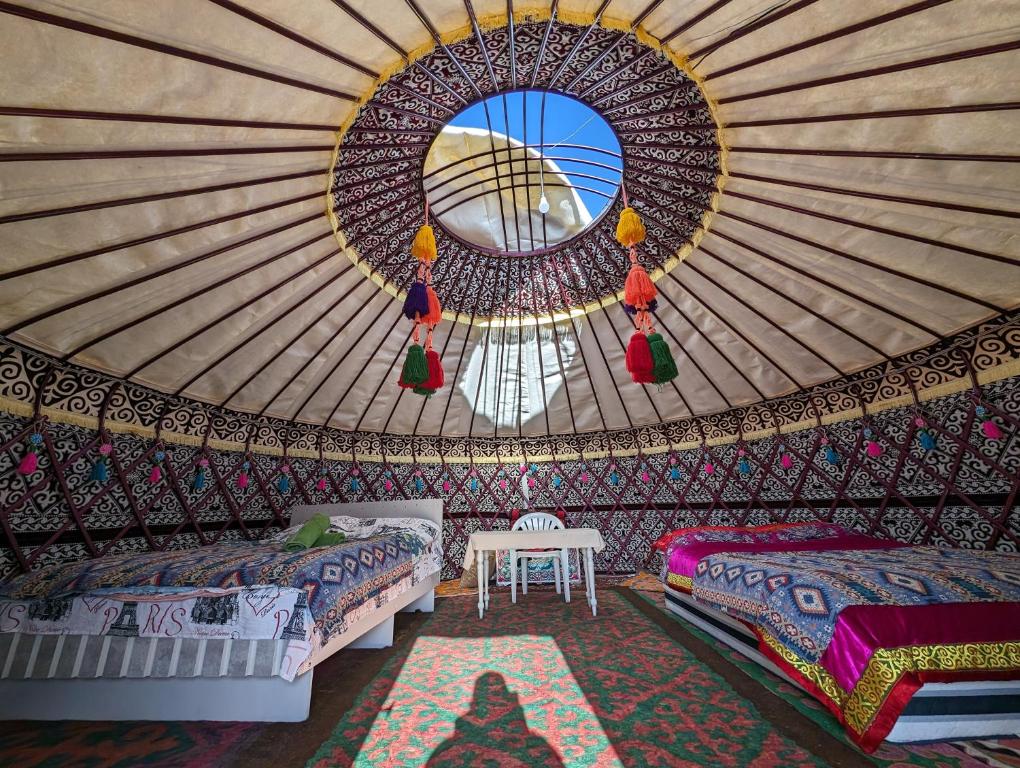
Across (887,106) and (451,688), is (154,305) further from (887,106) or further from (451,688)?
(887,106)

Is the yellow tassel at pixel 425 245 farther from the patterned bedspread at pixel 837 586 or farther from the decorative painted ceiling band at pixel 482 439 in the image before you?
the patterned bedspread at pixel 837 586

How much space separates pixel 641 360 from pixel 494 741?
2267mm

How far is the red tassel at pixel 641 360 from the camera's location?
2.93 m

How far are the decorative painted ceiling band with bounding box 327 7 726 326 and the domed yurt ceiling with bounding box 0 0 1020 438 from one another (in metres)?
0.02

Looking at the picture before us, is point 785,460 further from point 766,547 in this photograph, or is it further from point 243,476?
point 243,476

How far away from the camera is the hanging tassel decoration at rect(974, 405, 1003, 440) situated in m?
2.98

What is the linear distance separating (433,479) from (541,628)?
9.50 feet

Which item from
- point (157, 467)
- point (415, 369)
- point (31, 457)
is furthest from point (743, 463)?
point (31, 457)

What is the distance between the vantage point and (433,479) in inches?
221

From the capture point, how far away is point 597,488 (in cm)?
563

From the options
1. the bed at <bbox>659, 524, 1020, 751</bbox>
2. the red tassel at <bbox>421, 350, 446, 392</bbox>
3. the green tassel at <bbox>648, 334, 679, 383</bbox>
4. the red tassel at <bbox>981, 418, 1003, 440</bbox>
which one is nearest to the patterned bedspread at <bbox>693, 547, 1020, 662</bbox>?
the bed at <bbox>659, 524, 1020, 751</bbox>

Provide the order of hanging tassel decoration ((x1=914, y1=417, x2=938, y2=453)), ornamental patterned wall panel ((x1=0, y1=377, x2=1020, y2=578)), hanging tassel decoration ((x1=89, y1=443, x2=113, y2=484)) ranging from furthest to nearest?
hanging tassel decoration ((x1=914, y1=417, x2=938, y2=453)) → hanging tassel decoration ((x1=89, y1=443, x2=113, y2=484)) → ornamental patterned wall panel ((x1=0, y1=377, x2=1020, y2=578))

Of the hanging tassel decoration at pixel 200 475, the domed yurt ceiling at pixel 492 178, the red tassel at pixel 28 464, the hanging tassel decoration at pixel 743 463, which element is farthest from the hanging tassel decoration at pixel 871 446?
the red tassel at pixel 28 464

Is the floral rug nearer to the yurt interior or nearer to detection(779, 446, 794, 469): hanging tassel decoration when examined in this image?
the yurt interior
